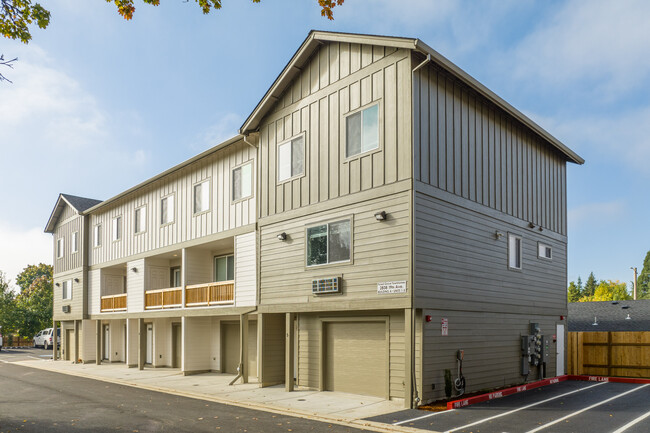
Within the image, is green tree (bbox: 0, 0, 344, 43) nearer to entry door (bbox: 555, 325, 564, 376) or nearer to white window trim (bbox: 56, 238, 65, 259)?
entry door (bbox: 555, 325, 564, 376)

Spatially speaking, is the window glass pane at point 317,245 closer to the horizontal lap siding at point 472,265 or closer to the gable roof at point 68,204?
the horizontal lap siding at point 472,265

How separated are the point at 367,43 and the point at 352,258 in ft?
18.7

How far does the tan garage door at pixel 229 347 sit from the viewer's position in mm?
22961

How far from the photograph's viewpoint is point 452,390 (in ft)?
48.3

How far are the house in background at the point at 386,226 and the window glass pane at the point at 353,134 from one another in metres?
0.04

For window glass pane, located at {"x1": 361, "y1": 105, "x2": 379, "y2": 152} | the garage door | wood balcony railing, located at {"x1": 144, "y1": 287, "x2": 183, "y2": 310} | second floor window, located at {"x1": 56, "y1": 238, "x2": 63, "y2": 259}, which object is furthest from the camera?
second floor window, located at {"x1": 56, "y1": 238, "x2": 63, "y2": 259}

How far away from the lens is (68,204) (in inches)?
1374

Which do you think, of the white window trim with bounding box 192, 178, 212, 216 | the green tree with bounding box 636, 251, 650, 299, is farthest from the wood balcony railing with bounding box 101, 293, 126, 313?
the green tree with bounding box 636, 251, 650, 299

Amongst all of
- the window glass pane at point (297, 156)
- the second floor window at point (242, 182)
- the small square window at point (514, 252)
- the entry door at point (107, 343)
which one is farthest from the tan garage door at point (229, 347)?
the entry door at point (107, 343)

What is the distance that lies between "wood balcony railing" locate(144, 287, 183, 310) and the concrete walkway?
2.81 meters

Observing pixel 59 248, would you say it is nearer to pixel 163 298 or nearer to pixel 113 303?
pixel 113 303

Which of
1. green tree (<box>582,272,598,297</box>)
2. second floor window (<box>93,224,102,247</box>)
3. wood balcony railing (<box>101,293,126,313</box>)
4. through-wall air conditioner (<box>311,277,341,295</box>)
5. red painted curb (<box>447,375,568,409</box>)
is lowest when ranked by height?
green tree (<box>582,272,598,297</box>)

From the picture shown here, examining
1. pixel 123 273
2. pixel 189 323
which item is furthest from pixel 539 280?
pixel 123 273

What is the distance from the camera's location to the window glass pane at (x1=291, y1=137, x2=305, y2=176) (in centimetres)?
1762
